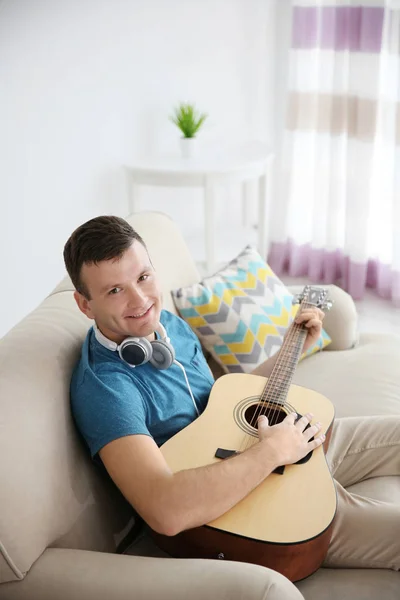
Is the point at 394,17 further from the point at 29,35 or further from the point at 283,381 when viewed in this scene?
the point at 283,381

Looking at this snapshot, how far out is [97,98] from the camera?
286 cm

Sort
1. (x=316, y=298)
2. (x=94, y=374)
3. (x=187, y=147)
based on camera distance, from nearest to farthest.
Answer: (x=94, y=374), (x=316, y=298), (x=187, y=147)

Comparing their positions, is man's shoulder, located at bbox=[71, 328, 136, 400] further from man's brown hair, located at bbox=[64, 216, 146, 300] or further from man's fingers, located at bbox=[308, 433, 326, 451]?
man's fingers, located at bbox=[308, 433, 326, 451]

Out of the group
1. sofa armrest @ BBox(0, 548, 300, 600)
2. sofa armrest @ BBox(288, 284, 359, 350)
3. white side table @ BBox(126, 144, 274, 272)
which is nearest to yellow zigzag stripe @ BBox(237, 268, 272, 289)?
sofa armrest @ BBox(288, 284, 359, 350)

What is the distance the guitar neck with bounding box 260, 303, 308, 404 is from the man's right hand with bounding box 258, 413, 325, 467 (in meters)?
0.12

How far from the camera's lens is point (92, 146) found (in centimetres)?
290

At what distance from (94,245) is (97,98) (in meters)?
1.68

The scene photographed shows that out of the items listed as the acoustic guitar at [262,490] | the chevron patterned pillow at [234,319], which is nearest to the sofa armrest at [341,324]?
the chevron patterned pillow at [234,319]

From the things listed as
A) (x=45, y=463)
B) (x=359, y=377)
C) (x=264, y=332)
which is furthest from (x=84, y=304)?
(x=359, y=377)

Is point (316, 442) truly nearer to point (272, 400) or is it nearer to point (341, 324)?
point (272, 400)

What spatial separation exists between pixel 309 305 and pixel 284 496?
70 cm

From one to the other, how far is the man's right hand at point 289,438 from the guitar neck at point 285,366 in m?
0.12

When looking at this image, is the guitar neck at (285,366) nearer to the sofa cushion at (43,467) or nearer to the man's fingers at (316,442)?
the man's fingers at (316,442)

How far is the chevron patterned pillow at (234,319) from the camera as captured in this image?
6.38 feet
